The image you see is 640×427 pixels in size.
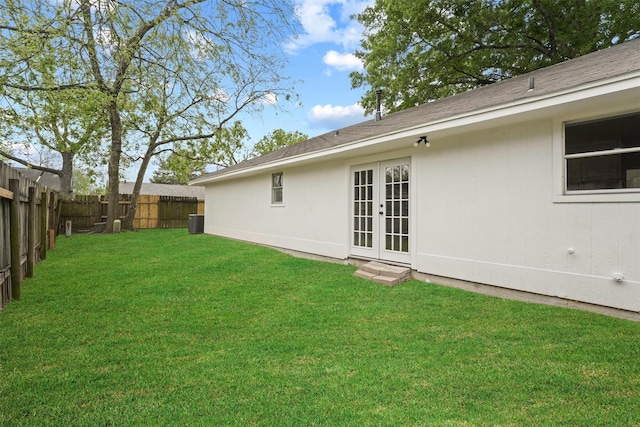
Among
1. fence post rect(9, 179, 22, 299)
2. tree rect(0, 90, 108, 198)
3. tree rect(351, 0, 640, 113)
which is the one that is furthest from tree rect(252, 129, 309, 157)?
fence post rect(9, 179, 22, 299)

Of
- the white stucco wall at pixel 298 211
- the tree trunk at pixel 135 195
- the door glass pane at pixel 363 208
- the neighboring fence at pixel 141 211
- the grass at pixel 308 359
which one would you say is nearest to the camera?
the grass at pixel 308 359

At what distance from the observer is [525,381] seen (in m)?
2.50

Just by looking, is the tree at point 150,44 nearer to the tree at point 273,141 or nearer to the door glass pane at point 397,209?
the door glass pane at point 397,209

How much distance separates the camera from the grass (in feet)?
7.06

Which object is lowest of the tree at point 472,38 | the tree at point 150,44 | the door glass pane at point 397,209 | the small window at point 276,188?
the door glass pane at point 397,209

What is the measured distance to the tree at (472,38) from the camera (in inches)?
436

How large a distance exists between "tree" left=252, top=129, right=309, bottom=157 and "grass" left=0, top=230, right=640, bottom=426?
→ 28026 mm

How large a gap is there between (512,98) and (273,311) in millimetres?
3912

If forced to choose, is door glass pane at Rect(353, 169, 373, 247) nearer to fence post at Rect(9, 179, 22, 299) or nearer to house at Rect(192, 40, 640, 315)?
house at Rect(192, 40, 640, 315)

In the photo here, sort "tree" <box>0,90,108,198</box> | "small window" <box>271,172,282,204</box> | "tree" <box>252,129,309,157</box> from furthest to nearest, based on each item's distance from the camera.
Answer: "tree" <box>252,129,309,157</box> → "small window" <box>271,172,282,204</box> → "tree" <box>0,90,108,198</box>

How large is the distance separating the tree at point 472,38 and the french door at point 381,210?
7906mm

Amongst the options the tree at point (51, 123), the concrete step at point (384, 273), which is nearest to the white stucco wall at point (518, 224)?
the concrete step at point (384, 273)

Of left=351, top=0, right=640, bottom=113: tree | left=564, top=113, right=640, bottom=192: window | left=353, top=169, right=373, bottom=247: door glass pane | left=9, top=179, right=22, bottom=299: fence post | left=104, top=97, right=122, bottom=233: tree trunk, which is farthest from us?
left=104, top=97, right=122, bottom=233: tree trunk

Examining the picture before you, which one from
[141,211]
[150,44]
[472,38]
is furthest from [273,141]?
[150,44]
